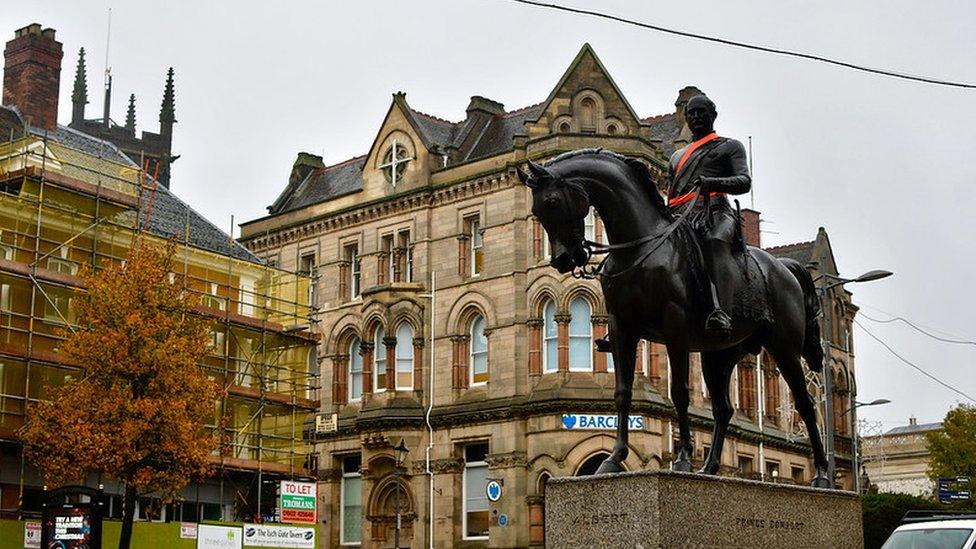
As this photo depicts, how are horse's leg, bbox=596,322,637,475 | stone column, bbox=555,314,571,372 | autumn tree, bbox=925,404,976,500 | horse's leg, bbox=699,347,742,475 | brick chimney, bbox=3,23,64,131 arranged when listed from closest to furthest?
horse's leg, bbox=596,322,637,475, horse's leg, bbox=699,347,742,475, brick chimney, bbox=3,23,64,131, stone column, bbox=555,314,571,372, autumn tree, bbox=925,404,976,500

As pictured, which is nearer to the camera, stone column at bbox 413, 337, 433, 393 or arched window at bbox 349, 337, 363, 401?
stone column at bbox 413, 337, 433, 393

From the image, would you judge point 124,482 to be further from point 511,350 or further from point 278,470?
point 511,350

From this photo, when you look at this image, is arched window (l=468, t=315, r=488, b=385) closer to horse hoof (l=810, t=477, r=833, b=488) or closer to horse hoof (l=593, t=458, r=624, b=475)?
horse hoof (l=810, t=477, r=833, b=488)

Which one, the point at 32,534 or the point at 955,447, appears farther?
the point at 955,447

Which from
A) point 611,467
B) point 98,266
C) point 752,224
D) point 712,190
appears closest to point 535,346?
point 98,266

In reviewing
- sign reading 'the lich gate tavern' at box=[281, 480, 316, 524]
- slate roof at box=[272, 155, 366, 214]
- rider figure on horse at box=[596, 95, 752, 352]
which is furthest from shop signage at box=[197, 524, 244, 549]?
rider figure on horse at box=[596, 95, 752, 352]

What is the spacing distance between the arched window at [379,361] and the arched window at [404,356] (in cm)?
82

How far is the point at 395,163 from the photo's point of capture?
56.8 m

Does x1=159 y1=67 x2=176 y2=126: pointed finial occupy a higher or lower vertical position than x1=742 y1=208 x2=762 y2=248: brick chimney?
higher

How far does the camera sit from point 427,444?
174 feet

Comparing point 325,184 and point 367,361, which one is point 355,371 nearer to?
point 367,361

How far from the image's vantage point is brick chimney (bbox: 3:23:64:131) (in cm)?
4653

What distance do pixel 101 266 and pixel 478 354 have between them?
665 inches

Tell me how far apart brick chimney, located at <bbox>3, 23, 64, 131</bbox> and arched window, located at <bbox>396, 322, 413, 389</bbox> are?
16.3 meters
